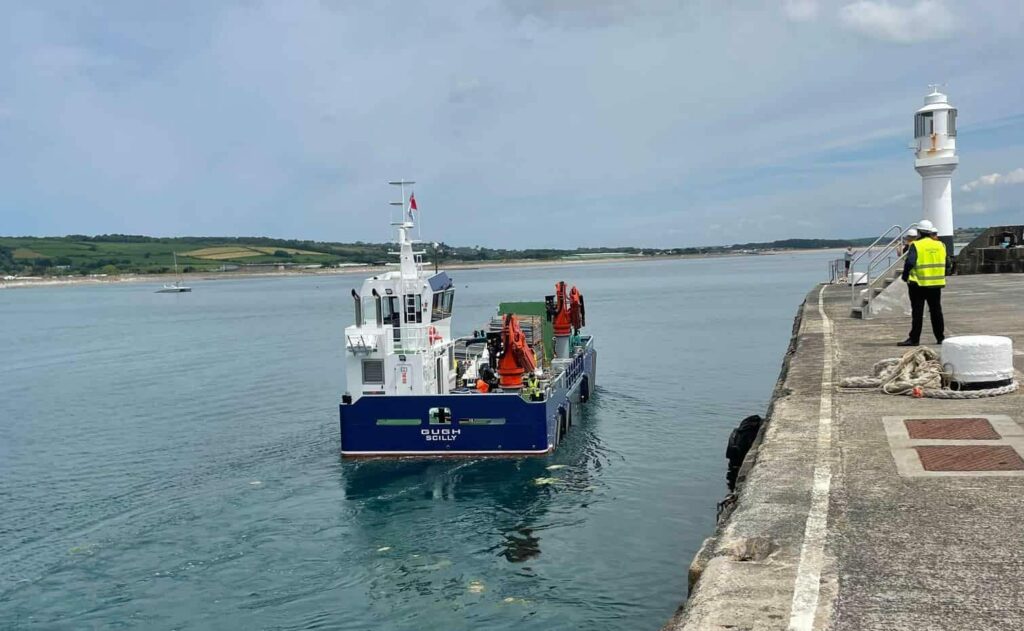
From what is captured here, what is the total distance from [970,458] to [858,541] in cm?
264

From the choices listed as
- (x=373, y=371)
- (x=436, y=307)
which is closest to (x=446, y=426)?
(x=373, y=371)

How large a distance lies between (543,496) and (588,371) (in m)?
12.1

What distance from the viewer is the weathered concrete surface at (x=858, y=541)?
4.88 m

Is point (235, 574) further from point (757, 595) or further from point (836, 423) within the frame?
point (757, 595)

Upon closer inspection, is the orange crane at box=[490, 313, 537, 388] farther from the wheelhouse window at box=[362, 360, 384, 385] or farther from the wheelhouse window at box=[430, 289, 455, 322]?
the wheelhouse window at box=[362, 360, 384, 385]

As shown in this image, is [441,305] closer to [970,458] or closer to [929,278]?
[929,278]

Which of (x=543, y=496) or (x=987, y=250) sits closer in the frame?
(x=543, y=496)

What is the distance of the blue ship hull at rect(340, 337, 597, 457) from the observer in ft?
60.8

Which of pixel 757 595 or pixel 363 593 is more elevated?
pixel 757 595

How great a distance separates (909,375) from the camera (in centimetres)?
1123

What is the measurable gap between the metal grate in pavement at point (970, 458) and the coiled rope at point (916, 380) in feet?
7.96

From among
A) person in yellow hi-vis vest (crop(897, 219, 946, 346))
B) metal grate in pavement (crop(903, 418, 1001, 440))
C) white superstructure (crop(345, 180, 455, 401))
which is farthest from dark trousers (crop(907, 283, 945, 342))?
white superstructure (crop(345, 180, 455, 401))

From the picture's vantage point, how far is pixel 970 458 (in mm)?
7914

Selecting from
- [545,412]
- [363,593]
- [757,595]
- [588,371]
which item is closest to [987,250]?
[588,371]
